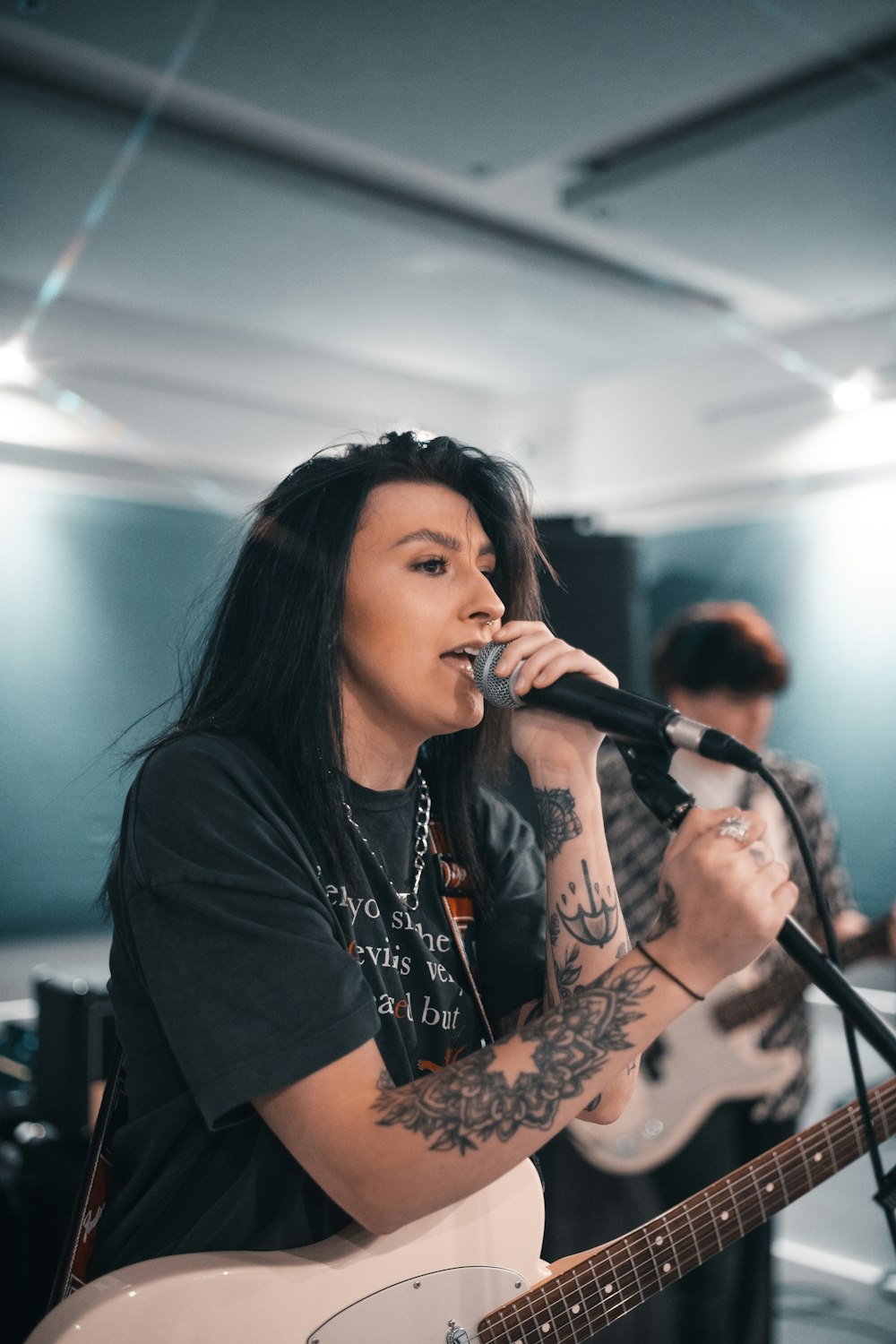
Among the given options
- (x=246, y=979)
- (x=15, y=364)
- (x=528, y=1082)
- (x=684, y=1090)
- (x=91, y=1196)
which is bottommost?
(x=684, y=1090)

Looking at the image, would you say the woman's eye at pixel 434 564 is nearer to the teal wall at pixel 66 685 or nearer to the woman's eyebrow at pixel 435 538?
the woman's eyebrow at pixel 435 538

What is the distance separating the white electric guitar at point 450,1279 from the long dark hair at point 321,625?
1.16 feet

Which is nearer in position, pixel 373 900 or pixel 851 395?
pixel 373 900

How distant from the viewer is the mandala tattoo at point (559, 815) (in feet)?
3.79

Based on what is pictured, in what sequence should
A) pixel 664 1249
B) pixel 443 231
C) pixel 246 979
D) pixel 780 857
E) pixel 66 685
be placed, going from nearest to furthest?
pixel 246 979
pixel 664 1249
pixel 66 685
pixel 780 857
pixel 443 231

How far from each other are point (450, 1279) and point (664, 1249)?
228 millimetres

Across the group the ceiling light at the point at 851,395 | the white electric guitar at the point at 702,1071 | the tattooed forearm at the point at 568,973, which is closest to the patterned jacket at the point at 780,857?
the white electric guitar at the point at 702,1071

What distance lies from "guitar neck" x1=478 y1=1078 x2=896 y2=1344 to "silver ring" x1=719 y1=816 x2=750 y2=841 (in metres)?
0.47

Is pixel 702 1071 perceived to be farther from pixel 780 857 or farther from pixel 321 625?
pixel 321 625

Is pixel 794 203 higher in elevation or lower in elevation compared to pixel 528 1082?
higher

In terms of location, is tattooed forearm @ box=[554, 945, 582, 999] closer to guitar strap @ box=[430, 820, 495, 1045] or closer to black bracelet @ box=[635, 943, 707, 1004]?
guitar strap @ box=[430, 820, 495, 1045]

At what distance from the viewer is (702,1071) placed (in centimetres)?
244

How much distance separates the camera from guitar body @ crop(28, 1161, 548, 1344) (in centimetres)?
99

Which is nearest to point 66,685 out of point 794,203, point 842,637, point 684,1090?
point 684,1090
